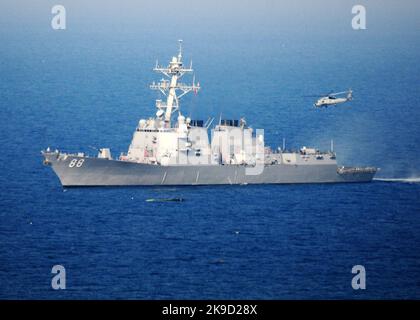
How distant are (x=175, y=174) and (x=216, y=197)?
398cm

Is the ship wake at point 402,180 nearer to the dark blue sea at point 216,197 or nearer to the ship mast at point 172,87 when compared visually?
the dark blue sea at point 216,197

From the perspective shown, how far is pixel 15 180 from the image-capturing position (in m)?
87.6

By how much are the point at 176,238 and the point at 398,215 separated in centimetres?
1497

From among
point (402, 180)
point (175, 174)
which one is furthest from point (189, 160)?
point (402, 180)

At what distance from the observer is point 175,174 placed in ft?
283

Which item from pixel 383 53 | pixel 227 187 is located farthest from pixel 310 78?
pixel 227 187

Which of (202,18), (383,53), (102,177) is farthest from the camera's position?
(202,18)

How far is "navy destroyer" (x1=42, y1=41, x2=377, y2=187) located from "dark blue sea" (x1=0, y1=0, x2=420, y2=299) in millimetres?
1122

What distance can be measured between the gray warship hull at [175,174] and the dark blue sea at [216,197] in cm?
97

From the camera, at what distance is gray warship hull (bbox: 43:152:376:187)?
84688 mm

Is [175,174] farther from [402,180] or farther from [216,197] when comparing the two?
[402,180]

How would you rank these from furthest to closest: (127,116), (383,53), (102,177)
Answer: (383,53), (127,116), (102,177)

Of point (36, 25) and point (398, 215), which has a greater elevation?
point (36, 25)

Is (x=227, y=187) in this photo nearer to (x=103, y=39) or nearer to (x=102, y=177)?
(x=102, y=177)
